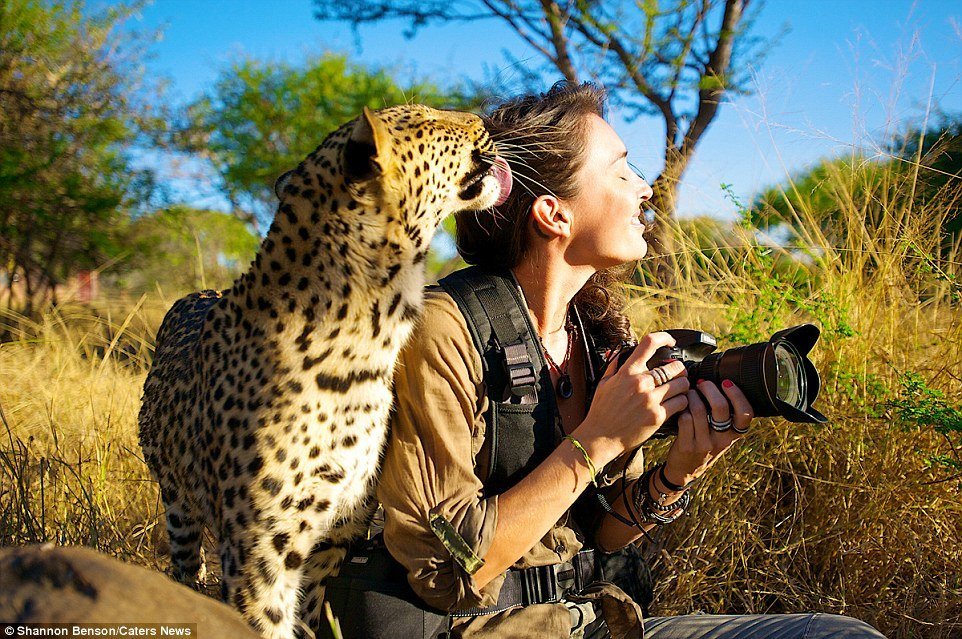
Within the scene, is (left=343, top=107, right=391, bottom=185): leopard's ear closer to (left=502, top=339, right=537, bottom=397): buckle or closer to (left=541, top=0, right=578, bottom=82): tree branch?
(left=502, top=339, right=537, bottom=397): buckle

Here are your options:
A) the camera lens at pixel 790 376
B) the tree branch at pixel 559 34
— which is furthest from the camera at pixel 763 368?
the tree branch at pixel 559 34

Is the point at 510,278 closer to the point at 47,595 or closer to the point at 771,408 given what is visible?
the point at 771,408

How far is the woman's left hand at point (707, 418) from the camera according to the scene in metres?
2.00

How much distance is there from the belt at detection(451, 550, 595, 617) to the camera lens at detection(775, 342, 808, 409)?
0.69 meters

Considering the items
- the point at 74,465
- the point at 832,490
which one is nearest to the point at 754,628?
the point at 832,490

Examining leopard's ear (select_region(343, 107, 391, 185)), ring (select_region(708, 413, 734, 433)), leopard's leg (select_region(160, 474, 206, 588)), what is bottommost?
leopard's leg (select_region(160, 474, 206, 588))

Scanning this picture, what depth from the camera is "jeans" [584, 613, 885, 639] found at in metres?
2.13

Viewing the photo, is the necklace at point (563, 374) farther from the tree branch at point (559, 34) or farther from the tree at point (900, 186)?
the tree branch at point (559, 34)

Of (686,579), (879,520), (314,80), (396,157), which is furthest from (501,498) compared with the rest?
(314,80)

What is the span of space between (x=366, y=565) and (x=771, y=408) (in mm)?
1021

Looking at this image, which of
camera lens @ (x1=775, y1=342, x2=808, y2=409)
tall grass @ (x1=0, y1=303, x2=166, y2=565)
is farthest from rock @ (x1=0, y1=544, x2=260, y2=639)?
tall grass @ (x1=0, y1=303, x2=166, y2=565)

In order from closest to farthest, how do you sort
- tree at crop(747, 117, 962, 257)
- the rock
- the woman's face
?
the rock < the woman's face < tree at crop(747, 117, 962, 257)

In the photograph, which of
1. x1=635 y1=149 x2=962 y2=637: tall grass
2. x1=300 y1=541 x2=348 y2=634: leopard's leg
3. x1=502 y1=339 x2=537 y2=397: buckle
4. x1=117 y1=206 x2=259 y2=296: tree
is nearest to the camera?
x1=502 y1=339 x2=537 y2=397: buckle

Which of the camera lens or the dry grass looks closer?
the camera lens
